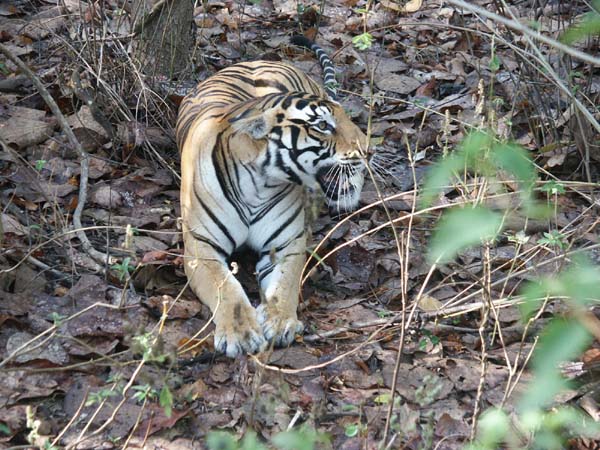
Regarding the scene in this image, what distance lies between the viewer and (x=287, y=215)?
4.68 m

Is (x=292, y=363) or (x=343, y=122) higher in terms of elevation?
(x=343, y=122)

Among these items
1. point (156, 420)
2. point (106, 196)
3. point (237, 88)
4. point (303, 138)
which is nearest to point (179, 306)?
point (156, 420)

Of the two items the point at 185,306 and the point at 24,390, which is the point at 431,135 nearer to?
the point at 185,306

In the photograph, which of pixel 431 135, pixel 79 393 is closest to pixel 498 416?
pixel 79 393

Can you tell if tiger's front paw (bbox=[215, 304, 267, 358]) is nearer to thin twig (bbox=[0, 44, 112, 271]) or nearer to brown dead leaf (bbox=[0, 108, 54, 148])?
thin twig (bbox=[0, 44, 112, 271])

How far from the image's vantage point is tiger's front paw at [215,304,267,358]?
3.87 m

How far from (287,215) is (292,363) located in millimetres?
1033

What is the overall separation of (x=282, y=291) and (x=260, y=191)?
0.57 metres

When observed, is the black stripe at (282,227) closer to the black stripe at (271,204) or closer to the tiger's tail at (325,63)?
the black stripe at (271,204)

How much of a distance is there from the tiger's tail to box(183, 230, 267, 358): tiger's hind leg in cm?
188

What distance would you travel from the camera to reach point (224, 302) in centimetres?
408

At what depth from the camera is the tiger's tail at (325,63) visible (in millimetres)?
5934

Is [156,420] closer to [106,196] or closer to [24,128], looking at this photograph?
→ [106,196]

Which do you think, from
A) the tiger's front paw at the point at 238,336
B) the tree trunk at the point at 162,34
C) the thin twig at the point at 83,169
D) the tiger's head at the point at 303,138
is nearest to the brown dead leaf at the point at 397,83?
the tree trunk at the point at 162,34
